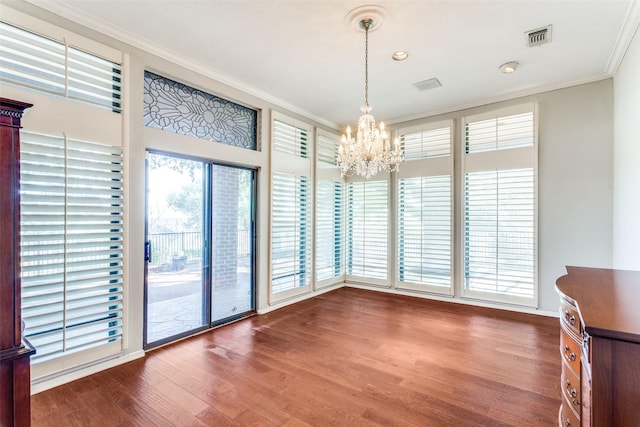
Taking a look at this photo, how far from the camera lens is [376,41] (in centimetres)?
307

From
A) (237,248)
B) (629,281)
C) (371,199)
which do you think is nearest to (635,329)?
(629,281)

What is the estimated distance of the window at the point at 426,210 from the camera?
5.05 metres

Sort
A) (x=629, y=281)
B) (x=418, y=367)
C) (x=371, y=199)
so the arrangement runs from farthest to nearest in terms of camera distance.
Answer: (x=371, y=199)
(x=418, y=367)
(x=629, y=281)

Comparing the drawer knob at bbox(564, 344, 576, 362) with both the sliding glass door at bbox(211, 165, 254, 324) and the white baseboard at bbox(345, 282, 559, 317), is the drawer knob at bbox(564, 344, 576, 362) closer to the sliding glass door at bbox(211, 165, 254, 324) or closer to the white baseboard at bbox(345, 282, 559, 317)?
the white baseboard at bbox(345, 282, 559, 317)

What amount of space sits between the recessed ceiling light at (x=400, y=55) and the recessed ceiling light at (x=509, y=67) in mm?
1232

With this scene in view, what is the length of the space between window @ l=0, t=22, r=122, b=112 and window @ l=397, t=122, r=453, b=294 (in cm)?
435

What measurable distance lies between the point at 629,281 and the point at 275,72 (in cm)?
382

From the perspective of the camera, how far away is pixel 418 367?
287cm

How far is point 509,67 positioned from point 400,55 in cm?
138

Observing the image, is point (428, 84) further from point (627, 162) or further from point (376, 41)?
point (627, 162)

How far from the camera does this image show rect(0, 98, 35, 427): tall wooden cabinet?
4.76ft

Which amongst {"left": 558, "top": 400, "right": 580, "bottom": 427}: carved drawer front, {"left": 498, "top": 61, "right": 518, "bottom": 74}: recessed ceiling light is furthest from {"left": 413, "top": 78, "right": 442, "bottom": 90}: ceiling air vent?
{"left": 558, "top": 400, "right": 580, "bottom": 427}: carved drawer front

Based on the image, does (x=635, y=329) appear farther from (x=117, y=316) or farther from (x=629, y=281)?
(x=117, y=316)

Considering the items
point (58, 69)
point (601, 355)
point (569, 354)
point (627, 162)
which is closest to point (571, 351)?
point (569, 354)
